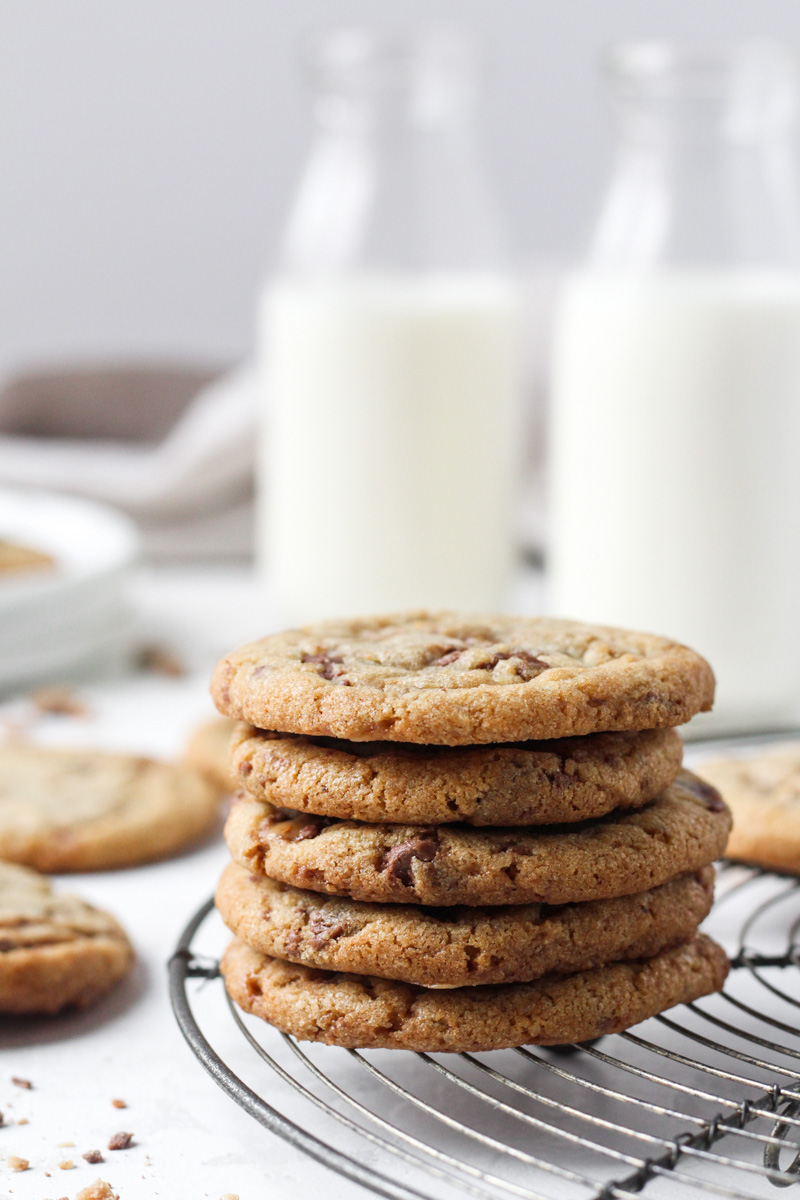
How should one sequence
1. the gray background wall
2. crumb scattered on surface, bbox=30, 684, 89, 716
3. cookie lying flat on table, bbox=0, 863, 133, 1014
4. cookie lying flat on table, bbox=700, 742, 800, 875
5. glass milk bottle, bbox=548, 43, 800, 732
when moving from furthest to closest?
the gray background wall → crumb scattered on surface, bbox=30, 684, 89, 716 → glass milk bottle, bbox=548, 43, 800, 732 → cookie lying flat on table, bbox=700, 742, 800, 875 → cookie lying flat on table, bbox=0, 863, 133, 1014

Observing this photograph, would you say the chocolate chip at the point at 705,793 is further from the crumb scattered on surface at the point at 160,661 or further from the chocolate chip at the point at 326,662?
the crumb scattered on surface at the point at 160,661

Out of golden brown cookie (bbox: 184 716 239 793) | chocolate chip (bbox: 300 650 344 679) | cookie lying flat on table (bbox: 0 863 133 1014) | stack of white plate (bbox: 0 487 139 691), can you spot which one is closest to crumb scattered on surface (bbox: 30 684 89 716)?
stack of white plate (bbox: 0 487 139 691)

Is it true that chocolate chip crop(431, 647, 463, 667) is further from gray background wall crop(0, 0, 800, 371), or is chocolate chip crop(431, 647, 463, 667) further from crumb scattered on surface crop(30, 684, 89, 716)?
gray background wall crop(0, 0, 800, 371)

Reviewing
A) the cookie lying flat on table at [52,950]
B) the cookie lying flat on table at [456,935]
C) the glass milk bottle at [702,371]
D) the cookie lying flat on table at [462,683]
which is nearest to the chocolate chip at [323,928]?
the cookie lying flat on table at [456,935]

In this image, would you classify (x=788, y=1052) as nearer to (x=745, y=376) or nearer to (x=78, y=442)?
(x=745, y=376)

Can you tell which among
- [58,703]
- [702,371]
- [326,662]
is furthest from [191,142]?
[326,662]

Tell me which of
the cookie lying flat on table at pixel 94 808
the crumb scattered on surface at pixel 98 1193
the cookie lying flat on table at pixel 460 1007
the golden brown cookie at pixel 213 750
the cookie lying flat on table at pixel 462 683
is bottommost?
the golden brown cookie at pixel 213 750

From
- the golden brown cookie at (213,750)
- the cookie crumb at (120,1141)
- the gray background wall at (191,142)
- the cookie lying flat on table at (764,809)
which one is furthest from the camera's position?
the gray background wall at (191,142)
